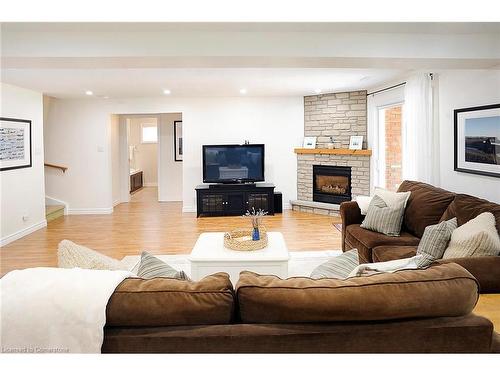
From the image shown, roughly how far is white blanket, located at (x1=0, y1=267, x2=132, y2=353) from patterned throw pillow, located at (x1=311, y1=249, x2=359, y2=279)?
1.04 m

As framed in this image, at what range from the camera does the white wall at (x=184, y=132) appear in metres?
8.15

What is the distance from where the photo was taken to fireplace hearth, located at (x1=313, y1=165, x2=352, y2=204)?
7.59 meters

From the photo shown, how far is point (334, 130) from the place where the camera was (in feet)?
25.2

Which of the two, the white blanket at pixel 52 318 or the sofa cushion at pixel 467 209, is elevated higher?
the sofa cushion at pixel 467 209

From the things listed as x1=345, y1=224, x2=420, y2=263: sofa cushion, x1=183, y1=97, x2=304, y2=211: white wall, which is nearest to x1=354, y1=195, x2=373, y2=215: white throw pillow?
x1=345, y1=224, x2=420, y2=263: sofa cushion

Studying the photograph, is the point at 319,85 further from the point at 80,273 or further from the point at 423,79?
the point at 80,273

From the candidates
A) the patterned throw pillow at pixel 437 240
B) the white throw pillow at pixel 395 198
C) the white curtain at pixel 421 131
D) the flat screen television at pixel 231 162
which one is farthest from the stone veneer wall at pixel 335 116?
the patterned throw pillow at pixel 437 240

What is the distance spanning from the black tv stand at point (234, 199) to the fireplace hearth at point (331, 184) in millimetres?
874

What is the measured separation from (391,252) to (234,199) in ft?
14.8

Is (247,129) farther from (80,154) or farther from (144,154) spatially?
(144,154)

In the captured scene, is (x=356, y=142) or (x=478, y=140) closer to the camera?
(x=478, y=140)

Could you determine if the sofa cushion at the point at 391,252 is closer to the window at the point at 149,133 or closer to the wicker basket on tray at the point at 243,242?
the wicker basket on tray at the point at 243,242

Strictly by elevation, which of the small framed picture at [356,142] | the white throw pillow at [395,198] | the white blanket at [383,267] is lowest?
the white blanket at [383,267]

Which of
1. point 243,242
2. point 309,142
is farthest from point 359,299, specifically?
point 309,142
